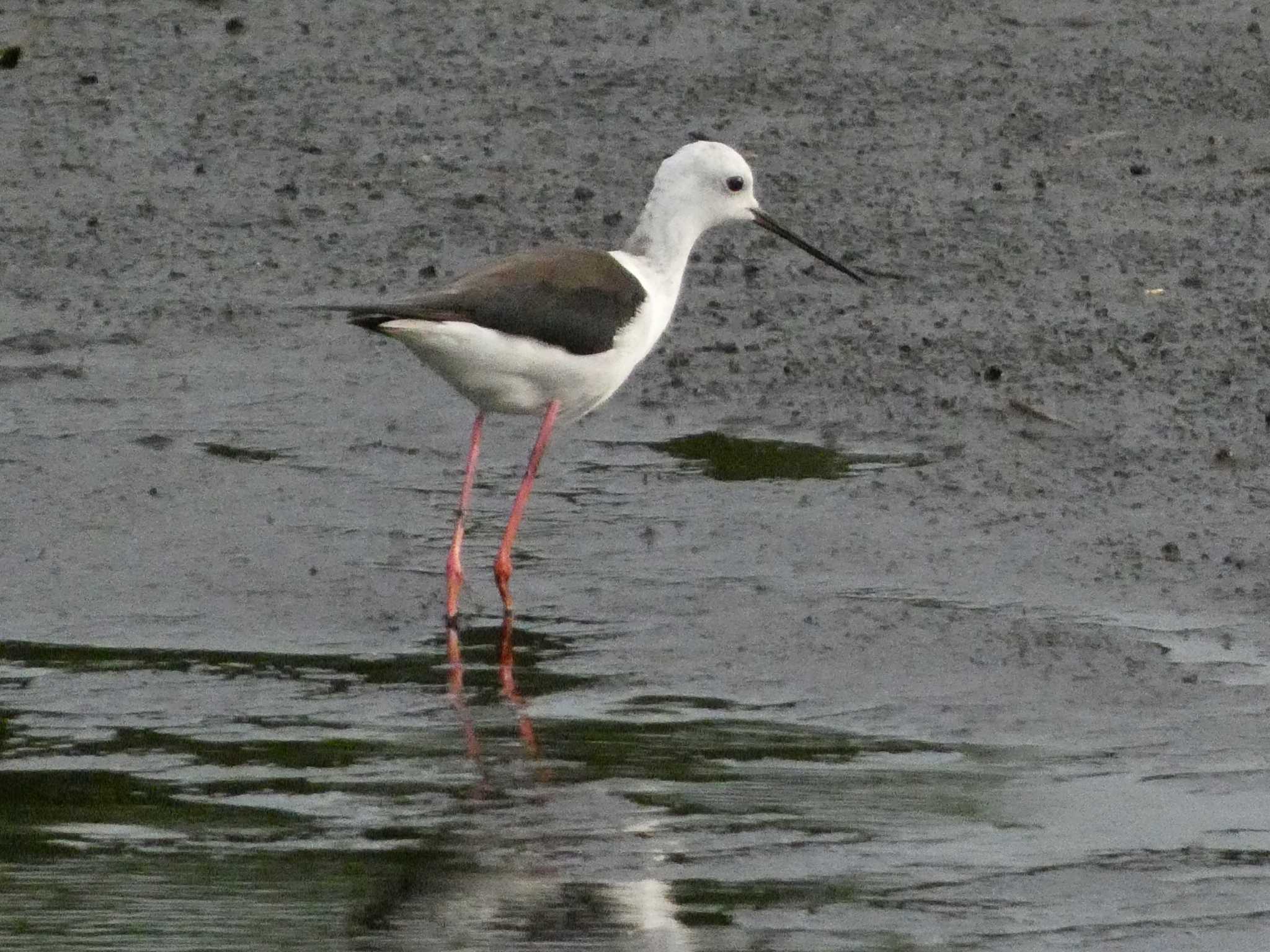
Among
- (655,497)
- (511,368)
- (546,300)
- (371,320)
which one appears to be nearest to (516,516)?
(511,368)

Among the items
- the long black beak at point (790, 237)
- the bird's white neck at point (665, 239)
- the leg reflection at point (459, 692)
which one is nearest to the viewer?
the leg reflection at point (459, 692)

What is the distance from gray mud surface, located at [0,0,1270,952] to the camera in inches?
194

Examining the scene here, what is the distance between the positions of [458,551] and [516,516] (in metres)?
0.23

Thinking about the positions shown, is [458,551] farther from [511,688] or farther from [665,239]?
[665,239]

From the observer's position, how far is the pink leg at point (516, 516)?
21.6ft

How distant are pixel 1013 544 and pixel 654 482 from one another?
1140mm

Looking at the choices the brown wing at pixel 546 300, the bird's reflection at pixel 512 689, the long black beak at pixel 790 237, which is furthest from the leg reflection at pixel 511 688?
the long black beak at pixel 790 237

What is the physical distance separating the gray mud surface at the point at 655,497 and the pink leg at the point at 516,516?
0.13 m

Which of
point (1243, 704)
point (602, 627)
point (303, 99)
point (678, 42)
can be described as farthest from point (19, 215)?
point (1243, 704)

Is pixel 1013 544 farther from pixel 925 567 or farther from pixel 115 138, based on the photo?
pixel 115 138

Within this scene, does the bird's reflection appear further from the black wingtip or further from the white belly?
the black wingtip

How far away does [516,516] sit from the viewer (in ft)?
22.3

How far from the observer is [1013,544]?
22.9ft

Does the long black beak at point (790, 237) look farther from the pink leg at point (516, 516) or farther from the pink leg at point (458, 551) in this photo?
the pink leg at point (458, 551)
